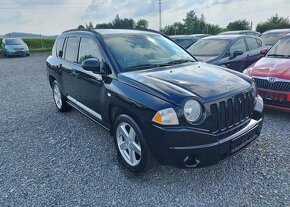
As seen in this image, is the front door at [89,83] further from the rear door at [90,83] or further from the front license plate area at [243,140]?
the front license plate area at [243,140]

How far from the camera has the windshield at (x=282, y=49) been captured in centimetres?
566

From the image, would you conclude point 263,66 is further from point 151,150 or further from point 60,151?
point 60,151

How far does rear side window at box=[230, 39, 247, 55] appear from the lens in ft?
Answer: 25.1

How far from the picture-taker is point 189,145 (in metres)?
2.68

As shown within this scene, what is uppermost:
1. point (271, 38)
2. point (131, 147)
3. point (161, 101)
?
point (271, 38)

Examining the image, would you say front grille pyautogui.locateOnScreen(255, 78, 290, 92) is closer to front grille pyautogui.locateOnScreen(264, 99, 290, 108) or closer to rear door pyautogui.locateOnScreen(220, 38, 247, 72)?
front grille pyautogui.locateOnScreen(264, 99, 290, 108)

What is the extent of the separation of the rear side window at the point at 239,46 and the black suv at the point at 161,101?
379cm

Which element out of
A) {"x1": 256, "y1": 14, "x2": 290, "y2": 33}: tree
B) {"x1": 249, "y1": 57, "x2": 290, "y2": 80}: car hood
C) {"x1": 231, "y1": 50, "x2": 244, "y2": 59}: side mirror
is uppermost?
{"x1": 256, "y1": 14, "x2": 290, "y2": 33}: tree

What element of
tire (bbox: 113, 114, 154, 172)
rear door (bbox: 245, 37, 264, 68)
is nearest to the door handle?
tire (bbox: 113, 114, 154, 172)

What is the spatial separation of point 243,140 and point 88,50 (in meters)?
2.65

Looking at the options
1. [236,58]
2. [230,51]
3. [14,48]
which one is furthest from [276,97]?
[14,48]

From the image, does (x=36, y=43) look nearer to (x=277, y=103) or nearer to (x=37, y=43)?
(x=37, y=43)

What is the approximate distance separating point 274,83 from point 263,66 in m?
0.66

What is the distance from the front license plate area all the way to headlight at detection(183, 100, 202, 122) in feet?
1.69
